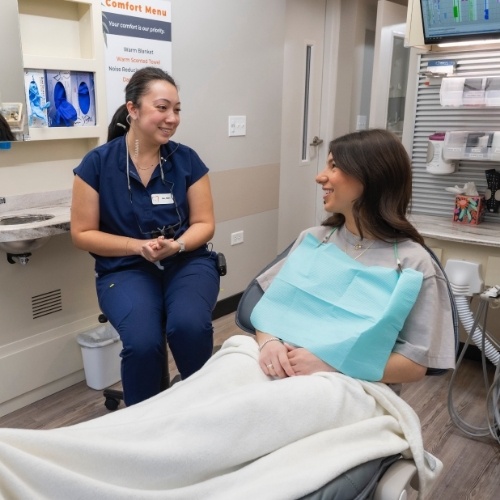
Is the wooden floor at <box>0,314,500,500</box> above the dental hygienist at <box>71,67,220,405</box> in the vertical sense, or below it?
below

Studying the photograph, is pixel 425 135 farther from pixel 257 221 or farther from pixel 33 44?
pixel 33 44

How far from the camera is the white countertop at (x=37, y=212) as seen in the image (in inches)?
72.8

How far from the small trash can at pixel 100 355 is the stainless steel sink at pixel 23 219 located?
1.99 feet

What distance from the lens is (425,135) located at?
100 inches

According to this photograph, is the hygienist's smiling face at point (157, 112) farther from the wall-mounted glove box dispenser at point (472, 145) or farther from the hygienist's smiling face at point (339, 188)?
the wall-mounted glove box dispenser at point (472, 145)

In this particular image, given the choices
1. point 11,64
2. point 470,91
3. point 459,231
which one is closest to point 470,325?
point 459,231


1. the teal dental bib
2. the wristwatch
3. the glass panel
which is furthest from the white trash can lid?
the glass panel

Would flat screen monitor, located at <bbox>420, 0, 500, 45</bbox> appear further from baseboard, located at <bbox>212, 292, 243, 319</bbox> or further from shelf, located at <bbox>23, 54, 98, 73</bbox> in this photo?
baseboard, located at <bbox>212, 292, 243, 319</bbox>

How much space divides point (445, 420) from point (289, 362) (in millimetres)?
1332

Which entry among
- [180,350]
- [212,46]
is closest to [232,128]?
[212,46]

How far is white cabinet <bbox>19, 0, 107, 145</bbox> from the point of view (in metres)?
2.11

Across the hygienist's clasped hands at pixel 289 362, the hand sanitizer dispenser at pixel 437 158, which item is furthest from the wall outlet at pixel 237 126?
the hygienist's clasped hands at pixel 289 362

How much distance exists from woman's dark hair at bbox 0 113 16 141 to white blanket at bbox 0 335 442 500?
1360 millimetres

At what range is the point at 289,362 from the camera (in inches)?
47.8
